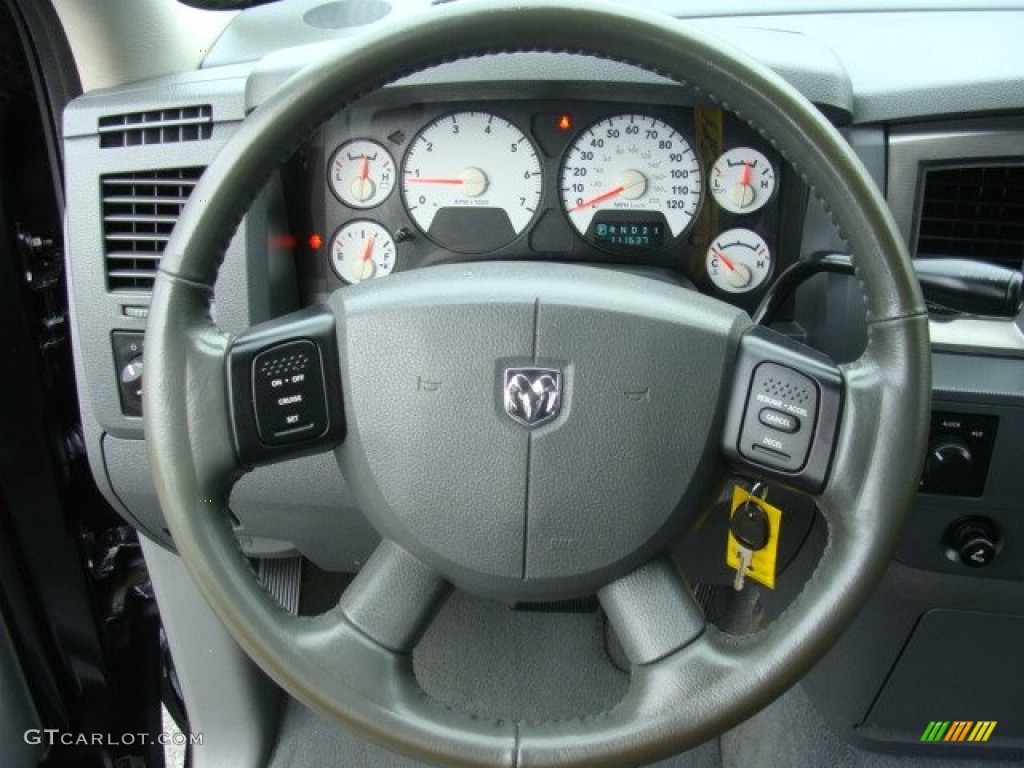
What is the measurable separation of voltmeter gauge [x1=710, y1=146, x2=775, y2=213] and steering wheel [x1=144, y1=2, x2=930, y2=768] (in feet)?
1.16

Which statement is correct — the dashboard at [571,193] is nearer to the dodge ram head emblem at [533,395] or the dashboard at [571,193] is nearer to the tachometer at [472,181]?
the tachometer at [472,181]

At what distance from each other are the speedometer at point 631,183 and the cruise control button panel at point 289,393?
1.54ft

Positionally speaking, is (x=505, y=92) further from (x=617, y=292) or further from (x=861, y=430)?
(x=861, y=430)

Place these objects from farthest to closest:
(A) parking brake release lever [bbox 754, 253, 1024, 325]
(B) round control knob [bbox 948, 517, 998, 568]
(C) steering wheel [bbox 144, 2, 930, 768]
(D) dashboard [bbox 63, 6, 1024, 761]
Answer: (B) round control knob [bbox 948, 517, 998, 568] < (D) dashboard [bbox 63, 6, 1024, 761] < (A) parking brake release lever [bbox 754, 253, 1024, 325] < (C) steering wheel [bbox 144, 2, 930, 768]

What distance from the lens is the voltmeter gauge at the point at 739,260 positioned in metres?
1.22

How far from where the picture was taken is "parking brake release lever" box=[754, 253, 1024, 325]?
0.99 meters

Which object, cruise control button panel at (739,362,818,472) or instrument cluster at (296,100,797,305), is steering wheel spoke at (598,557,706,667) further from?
instrument cluster at (296,100,797,305)

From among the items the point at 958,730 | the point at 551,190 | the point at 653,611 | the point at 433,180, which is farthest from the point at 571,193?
the point at 958,730

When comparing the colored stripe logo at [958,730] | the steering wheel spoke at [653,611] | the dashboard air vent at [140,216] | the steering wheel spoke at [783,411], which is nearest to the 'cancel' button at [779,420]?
the steering wheel spoke at [783,411]

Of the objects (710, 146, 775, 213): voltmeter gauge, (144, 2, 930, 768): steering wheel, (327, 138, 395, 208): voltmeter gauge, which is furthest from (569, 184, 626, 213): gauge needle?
(144, 2, 930, 768): steering wheel

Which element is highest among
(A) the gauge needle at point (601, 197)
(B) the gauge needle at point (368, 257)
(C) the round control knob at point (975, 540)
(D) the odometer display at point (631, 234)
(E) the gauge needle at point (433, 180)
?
(E) the gauge needle at point (433, 180)

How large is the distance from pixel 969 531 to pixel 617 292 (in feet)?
2.17

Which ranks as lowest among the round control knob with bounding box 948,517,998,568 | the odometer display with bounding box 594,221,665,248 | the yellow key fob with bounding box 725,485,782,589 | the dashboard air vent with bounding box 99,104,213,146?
the round control knob with bounding box 948,517,998,568

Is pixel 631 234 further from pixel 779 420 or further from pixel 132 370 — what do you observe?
pixel 132 370
